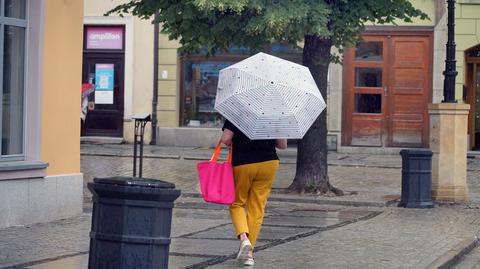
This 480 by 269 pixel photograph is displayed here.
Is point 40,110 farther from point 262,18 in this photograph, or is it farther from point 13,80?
point 262,18

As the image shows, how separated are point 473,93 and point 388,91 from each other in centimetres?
233

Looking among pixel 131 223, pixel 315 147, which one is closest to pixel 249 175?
pixel 131 223

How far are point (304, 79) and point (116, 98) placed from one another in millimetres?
19021

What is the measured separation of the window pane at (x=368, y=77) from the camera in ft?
88.4

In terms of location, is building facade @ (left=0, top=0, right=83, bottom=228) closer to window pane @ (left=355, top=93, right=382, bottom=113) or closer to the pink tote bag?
the pink tote bag

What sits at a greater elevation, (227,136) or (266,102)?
(266,102)

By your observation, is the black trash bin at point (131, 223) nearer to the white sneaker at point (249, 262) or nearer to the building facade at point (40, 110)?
the white sneaker at point (249, 262)

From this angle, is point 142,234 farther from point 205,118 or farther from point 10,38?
point 205,118

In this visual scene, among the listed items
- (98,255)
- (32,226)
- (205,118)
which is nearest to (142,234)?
(98,255)

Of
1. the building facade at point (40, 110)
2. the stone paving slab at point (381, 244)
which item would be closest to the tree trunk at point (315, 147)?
the stone paving slab at point (381, 244)

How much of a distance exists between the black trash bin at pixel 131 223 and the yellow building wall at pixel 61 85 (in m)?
5.85

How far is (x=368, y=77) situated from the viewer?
26984 mm

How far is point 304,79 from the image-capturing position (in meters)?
9.67

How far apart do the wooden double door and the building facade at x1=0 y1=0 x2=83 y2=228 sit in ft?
48.5
